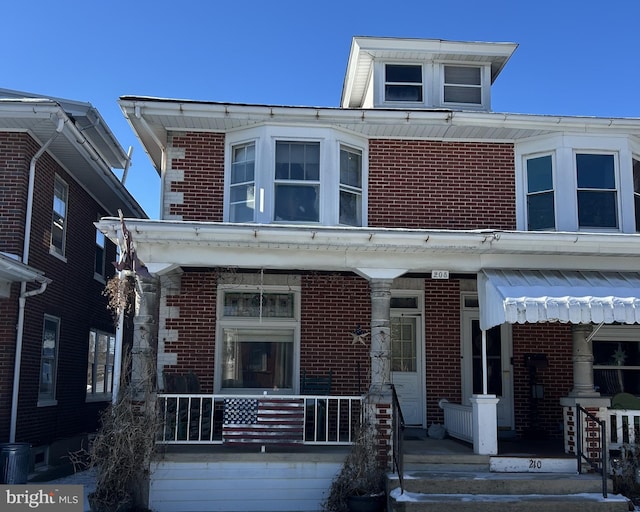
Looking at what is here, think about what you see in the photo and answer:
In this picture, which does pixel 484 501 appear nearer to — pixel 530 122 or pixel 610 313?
pixel 610 313

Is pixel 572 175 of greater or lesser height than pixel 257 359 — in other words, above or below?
above

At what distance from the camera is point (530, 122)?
1152 centimetres

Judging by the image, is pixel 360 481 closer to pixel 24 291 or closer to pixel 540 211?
pixel 540 211

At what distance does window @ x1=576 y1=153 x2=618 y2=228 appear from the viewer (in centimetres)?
1153

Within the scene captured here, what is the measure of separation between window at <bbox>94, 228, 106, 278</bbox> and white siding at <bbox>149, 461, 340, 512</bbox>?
777 cm

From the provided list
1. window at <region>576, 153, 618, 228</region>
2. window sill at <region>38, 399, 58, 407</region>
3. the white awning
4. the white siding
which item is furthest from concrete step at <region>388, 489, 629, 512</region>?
window sill at <region>38, 399, 58, 407</region>

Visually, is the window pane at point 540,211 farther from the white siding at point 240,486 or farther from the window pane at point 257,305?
the white siding at point 240,486

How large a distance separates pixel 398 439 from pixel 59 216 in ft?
27.2

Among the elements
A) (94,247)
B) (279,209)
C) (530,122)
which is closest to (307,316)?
(279,209)

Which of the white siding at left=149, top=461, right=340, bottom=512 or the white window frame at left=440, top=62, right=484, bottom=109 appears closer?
the white siding at left=149, top=461, right=340, bottom=512

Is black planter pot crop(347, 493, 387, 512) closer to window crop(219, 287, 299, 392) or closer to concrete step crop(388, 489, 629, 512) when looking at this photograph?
concrete step crop(388, 489, 629, 512)

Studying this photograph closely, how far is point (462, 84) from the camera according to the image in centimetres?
1330

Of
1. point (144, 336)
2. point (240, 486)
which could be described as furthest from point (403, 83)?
point (240, 486)

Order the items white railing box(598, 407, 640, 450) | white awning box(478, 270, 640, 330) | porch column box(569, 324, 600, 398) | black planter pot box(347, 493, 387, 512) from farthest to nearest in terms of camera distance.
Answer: porch column box(569, 324, 600, 398) → white railing box(598, 407, 640, 450) → white awning box(478, 270, 640, 330) → black planter pot box(347, 493, 387, 512)
